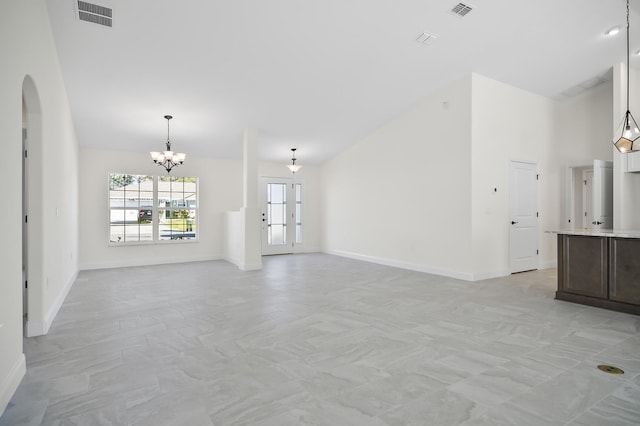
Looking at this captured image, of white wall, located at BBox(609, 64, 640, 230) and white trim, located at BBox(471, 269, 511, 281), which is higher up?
white wall, located at BBox(609, 64, 640, 230)

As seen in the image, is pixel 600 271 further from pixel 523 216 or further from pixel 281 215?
pixel 281 215

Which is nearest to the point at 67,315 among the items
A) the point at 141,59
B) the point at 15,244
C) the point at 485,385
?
the point at 15,244

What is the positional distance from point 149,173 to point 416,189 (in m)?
5.90

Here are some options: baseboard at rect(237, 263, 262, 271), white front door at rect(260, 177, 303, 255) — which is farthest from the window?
baseboard at rect(237, 263, 262, 271)

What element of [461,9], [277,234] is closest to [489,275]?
[461,9]

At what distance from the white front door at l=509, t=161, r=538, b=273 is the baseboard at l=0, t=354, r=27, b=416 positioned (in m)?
6.71

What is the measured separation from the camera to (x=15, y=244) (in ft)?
7.65

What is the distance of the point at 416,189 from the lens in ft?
22.1

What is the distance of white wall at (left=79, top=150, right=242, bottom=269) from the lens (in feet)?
23.7

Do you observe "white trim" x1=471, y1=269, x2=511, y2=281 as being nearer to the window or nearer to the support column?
the support column

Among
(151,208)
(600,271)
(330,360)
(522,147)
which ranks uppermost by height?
(522,147)

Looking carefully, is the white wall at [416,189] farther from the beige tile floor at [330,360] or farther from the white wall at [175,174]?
the white wall at [175,174]

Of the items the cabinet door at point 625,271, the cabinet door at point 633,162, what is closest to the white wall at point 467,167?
the cabinet door at point 633,162

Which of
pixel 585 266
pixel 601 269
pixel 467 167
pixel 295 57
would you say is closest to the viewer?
pixel 601 269
